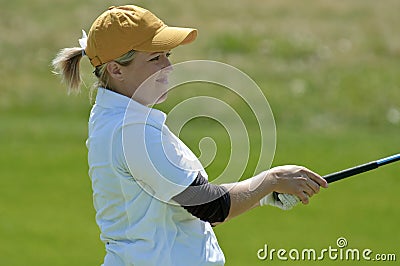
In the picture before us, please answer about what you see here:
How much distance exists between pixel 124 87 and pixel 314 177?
0.64 m

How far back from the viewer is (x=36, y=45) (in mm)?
17922

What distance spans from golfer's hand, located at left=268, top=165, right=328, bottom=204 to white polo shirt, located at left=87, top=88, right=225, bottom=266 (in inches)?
9.2

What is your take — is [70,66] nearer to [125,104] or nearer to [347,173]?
[125,104]

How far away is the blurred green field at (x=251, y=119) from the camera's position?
935cm

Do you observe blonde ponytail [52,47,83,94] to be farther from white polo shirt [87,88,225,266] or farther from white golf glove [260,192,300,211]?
white golf glove [260,192,300,211]

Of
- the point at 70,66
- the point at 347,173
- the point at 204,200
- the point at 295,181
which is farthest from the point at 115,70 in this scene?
the point at 347,173

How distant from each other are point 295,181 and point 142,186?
A: 18.2 inches

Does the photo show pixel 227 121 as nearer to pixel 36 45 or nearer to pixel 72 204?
pixel 72 204

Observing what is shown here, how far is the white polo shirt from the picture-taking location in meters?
3.22

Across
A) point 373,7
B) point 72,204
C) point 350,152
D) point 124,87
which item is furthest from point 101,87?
point 373,7

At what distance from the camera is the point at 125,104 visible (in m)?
3.31

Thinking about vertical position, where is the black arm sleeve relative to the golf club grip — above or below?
below

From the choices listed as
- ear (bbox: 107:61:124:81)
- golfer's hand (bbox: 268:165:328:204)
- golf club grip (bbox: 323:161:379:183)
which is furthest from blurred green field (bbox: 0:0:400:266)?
ear (bbox: 107:61:124:81)

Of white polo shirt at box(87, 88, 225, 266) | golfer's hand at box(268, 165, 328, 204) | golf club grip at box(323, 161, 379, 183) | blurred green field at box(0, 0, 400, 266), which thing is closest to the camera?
white polo shirt at box(87, 88, 225, 266)
